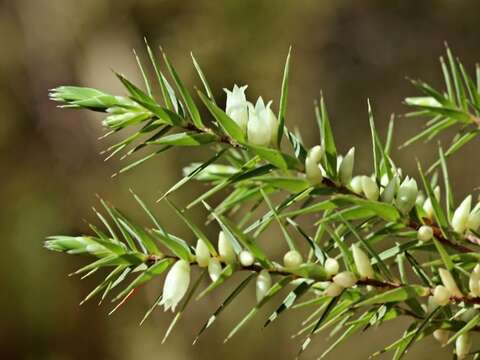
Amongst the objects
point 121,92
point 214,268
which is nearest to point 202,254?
point 214,268

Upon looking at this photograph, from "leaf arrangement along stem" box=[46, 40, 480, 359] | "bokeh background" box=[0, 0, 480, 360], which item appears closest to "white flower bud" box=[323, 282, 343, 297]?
"leaf arrangement along stem" box=[46, 40, 480, 359]

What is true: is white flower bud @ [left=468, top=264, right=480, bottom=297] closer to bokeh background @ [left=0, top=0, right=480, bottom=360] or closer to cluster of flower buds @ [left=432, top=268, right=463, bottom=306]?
cluster of flower buds @ [left=432, top=268, right=463, bottom=306]

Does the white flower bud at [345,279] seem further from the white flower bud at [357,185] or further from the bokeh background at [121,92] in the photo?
the bokeh background at [121,92]

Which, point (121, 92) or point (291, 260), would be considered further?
point (121, 92)

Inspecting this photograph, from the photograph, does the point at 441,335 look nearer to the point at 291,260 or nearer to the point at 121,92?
the point at 291,260

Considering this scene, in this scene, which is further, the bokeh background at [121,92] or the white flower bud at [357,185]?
the bokeh background at [121,92]

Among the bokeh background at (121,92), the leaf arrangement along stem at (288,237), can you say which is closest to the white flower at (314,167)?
the leaf arrangement along stem at (288,237)
